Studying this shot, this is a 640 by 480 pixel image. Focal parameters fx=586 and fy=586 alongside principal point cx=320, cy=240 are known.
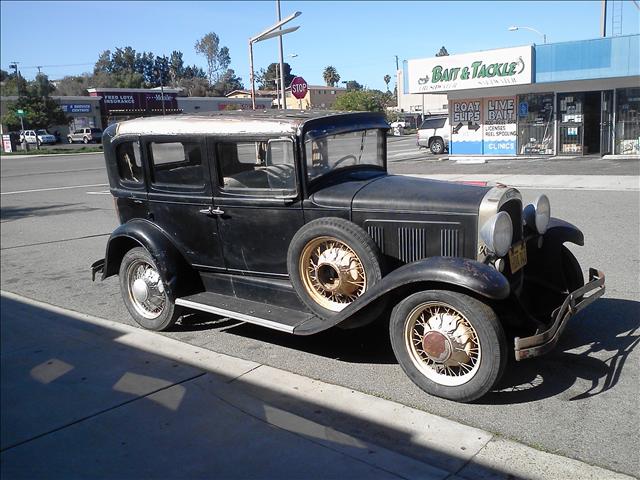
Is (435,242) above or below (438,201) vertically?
below

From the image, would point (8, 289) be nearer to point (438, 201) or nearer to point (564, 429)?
point (438, 201)

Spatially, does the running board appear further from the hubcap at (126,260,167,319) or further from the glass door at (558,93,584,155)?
the glass door at (558,93,584,155)

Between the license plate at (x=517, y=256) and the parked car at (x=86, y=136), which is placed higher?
the parked car at (x=86, y=136)

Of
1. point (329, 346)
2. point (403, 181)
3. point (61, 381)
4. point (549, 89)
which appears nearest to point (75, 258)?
point (61, 381)

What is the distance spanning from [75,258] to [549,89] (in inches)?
669

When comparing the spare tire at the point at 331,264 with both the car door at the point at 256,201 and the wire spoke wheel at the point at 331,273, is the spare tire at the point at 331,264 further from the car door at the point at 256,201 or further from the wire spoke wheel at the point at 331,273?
the car door at the point at 256,201

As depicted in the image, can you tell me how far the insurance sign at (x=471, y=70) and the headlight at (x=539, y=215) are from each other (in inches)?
640

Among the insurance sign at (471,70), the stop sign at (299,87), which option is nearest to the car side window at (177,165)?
the stop sign at (299,87)

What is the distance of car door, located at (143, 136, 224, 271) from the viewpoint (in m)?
5.00

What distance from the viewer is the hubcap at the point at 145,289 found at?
5.46 m

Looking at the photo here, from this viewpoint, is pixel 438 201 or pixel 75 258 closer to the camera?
pixel 438 201

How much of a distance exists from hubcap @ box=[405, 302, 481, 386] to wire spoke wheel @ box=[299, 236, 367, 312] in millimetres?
501

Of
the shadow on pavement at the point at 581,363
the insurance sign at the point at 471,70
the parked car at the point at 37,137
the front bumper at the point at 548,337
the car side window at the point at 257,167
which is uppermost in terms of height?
the insurance sign at the point at 471,70

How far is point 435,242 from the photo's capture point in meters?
4.05
